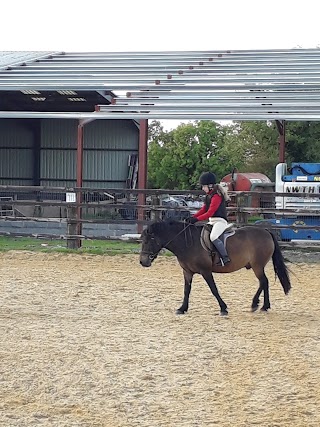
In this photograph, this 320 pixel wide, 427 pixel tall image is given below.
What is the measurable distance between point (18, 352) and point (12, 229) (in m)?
14.5

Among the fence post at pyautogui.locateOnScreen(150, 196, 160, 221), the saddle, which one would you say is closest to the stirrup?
the saddle

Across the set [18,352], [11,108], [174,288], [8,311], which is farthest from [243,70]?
[18,352]

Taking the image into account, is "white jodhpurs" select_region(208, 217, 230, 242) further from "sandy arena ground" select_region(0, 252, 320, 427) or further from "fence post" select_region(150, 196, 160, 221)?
"fence post" select_region(150, 196, 160, 221)

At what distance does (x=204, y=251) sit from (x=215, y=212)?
47 centimetres

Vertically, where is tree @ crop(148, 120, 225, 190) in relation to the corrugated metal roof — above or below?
below

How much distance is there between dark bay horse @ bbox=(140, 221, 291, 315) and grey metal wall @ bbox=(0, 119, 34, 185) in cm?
2102

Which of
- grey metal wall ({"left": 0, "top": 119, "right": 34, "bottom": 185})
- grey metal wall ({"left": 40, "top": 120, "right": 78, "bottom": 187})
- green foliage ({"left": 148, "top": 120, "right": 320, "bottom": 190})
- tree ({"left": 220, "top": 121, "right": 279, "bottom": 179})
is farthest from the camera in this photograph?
green foliage ({"left": 148, "top": 120, "right": 320, "bottom": 190})

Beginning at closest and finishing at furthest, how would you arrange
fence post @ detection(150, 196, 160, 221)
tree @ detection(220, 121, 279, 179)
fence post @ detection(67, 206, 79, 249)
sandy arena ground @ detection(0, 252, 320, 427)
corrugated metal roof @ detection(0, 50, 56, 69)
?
sandy arena ground @ detection(0, 252, 320, 427) < fence post @ detection(150, 196, 160, 221) < fence post @ detection(67, 206, 79, 249) < corrugated metal roof @ detection(0, 50, 56, 69) < tree @ detection(220, 121, 279, 179)

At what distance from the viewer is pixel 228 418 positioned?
5.21 meters

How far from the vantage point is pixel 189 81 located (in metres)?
21.1

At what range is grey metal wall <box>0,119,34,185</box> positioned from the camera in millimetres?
29562

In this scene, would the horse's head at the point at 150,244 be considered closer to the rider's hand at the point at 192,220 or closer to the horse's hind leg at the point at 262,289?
the rider's hand at the point at 192,220

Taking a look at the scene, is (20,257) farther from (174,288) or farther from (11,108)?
(11,108)

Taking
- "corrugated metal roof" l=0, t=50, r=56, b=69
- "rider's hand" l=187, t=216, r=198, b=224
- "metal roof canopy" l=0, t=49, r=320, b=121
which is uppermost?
"corrugated metal roof" l=0, t=50, r=56, b=69
